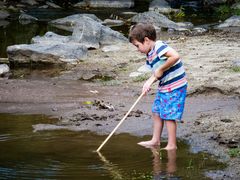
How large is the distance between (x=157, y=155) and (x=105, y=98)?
10.0 ft

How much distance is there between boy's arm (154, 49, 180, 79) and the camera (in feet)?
18.4

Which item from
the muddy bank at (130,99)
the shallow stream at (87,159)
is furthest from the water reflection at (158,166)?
the muddy bank at (130,99)

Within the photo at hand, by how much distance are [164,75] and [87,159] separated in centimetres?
116

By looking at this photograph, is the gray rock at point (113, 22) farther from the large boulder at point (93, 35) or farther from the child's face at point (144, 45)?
the child's face at point (144, 45)

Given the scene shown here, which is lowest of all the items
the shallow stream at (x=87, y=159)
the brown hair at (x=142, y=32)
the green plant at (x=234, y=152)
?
the shallow stream at (x=87, y=159)

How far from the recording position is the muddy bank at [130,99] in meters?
6.45

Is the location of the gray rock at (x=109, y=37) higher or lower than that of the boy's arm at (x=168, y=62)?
lower

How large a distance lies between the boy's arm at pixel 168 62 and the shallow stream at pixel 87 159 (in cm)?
79

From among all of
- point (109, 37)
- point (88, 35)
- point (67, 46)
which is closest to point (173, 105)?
Answer: point (67, 46)

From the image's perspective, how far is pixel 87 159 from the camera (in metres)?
5.56

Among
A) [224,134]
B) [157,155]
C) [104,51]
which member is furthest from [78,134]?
[104,51]

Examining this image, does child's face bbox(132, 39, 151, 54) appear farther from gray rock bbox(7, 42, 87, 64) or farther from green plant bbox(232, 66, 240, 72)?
gray rock bbox(7, 42, 87, 64)

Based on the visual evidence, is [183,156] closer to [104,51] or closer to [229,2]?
[104,51]

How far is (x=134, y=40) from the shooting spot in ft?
19.0
